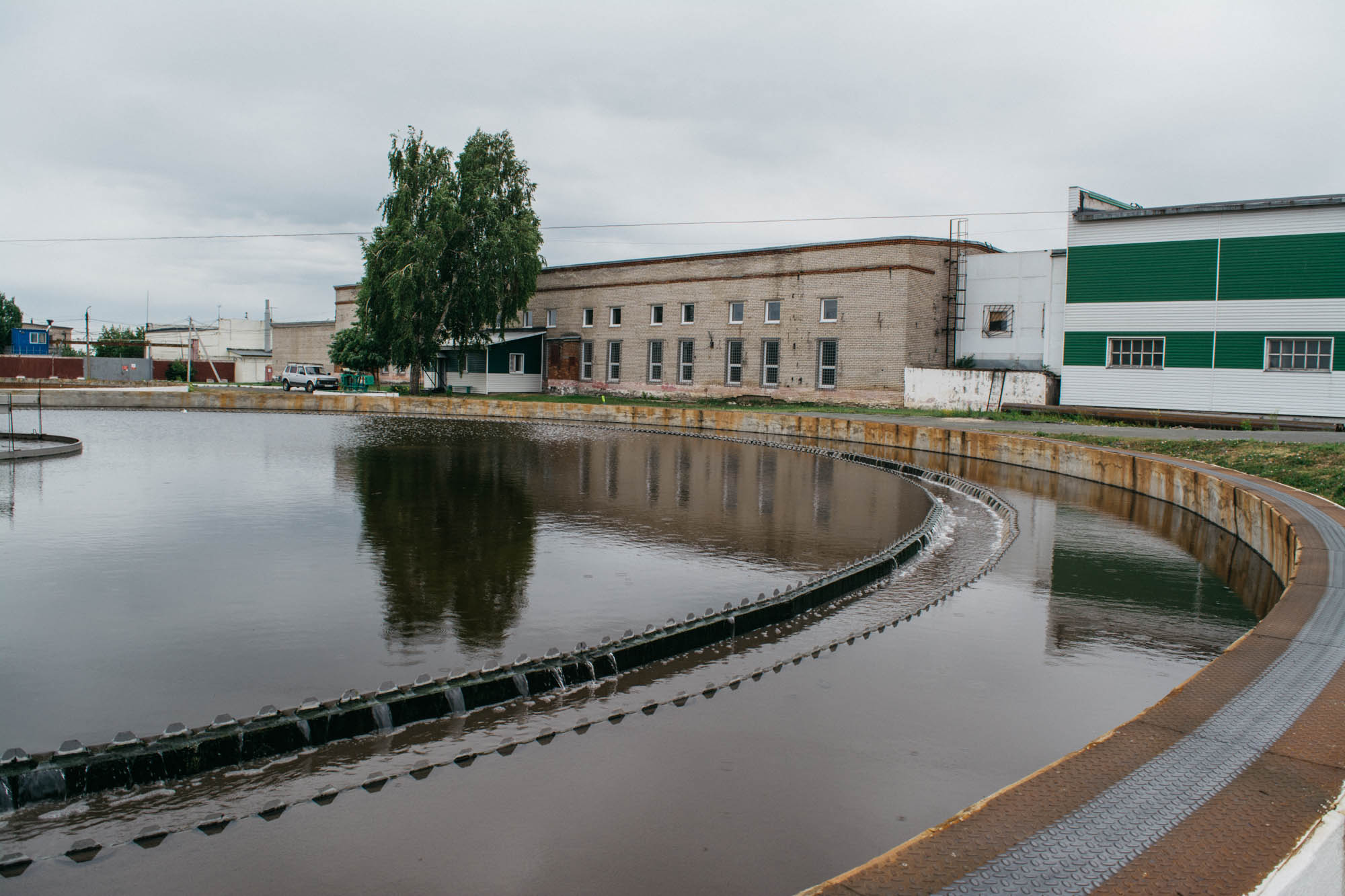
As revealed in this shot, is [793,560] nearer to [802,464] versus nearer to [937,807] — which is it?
[937,807]

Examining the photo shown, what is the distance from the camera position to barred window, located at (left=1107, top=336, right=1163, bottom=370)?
3247 centimetres

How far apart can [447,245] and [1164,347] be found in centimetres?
Result: 3166

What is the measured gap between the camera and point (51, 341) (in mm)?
80875

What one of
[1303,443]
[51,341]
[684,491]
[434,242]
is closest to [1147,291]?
[1303,443]

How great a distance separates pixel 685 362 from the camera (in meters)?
48.8

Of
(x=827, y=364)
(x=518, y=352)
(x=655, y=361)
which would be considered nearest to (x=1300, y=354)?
(x=827, y=364)

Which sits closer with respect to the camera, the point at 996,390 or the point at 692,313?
the point at 996,390

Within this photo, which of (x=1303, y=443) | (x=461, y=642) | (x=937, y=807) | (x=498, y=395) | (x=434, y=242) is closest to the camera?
(x=937, y=807)

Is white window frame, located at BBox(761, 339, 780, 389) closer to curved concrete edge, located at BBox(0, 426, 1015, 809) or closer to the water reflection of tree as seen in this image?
the water reflection of tree

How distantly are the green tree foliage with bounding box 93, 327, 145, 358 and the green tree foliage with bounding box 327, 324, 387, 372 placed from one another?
101 ft

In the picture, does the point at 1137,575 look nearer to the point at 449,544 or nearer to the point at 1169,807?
the point at 1169,807

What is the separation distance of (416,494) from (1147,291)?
2754 centimetres

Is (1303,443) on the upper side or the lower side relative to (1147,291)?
lower

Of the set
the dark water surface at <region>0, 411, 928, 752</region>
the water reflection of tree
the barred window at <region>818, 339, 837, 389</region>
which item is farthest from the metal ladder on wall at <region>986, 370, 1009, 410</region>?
the water reflection of tree
